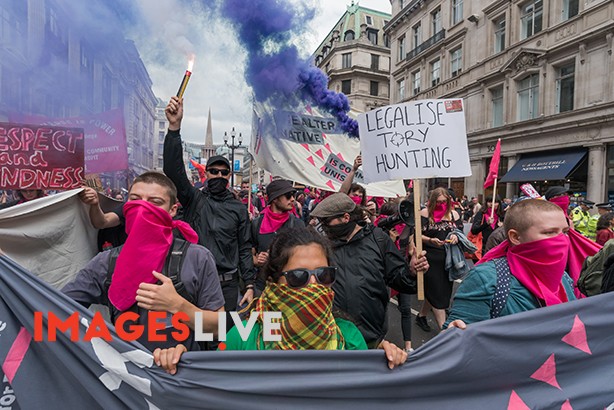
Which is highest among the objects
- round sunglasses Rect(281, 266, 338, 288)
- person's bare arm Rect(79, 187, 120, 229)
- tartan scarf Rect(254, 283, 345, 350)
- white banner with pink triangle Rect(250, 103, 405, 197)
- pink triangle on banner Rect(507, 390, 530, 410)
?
white banner with pink triangle Rect(250, 103, 405, 197)

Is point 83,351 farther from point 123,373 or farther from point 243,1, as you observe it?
point 243,1

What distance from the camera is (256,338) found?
1738mm

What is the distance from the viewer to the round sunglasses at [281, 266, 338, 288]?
177 centimetres

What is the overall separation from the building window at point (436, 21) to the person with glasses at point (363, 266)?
29570 mm

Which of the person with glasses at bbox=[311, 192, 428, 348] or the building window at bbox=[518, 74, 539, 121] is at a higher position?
the building window at bbox=[518, 74, 539, 121]

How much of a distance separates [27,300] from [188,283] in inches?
27.1

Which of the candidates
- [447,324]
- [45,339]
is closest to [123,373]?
[45,339]

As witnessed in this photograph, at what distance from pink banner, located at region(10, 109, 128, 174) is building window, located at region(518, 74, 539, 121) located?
20954 millimetres

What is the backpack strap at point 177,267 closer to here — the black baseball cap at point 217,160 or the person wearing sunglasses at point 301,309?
the person wearing sunglasses at point 301,309

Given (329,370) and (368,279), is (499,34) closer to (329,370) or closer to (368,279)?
(368,279)

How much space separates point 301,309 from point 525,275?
3.79 ft

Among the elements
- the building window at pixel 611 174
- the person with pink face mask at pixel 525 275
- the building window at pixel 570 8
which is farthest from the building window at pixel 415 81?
the person with pink face mask at pixel 525 275

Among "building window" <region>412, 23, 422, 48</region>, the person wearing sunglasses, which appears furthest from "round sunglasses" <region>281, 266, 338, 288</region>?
"building window" <region>412, 23, 422, 48</region>

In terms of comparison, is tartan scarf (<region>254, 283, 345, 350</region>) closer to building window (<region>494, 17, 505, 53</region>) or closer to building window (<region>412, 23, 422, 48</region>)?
building window (<region>494, 17, 505, 53</region>)
